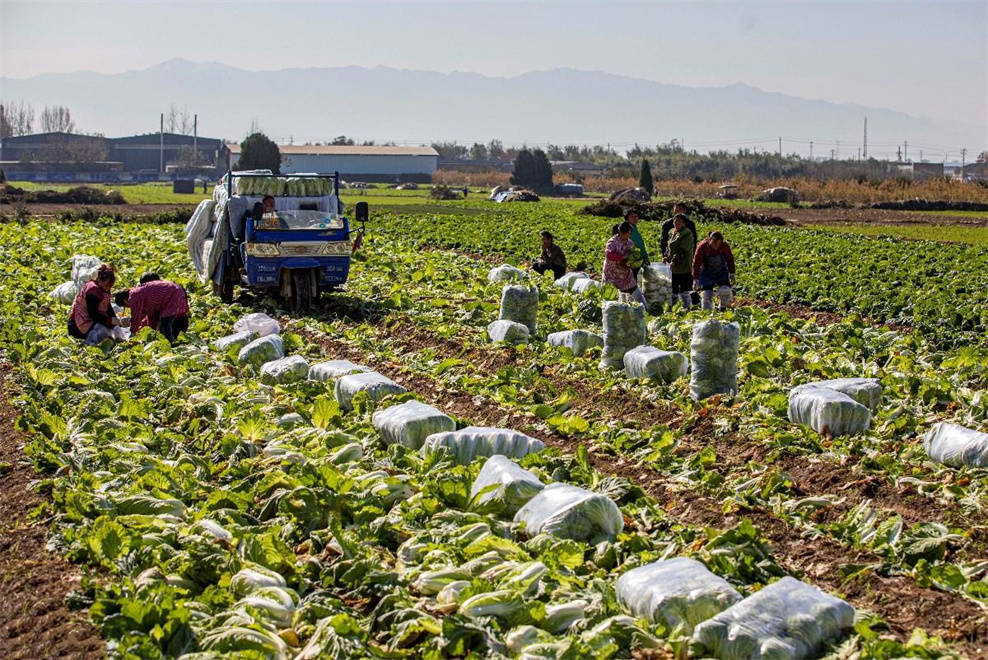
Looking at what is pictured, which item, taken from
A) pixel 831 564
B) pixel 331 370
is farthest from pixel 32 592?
pixel 331 370

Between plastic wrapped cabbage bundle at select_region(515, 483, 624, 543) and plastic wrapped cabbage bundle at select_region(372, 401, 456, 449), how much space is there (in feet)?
6.34

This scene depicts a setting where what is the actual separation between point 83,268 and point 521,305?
993cm

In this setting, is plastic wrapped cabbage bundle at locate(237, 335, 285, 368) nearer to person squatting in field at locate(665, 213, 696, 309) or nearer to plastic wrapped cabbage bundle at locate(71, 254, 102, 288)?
person squatting in field at locate(665, 213, 696, 309)

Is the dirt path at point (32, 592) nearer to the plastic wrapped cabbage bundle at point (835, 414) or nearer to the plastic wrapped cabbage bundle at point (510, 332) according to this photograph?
the plastic wrapped cabbage bundle at point (835, 414)

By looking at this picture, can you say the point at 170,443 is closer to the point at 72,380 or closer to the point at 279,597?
the point at 72,380

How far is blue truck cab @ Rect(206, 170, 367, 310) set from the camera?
58.9 ft

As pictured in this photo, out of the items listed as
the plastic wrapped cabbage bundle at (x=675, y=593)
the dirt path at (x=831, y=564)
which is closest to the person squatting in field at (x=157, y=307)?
the dirt path at (x=831, y=564)

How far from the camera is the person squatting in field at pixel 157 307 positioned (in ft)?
48.7

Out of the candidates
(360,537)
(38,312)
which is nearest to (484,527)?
(360,537)

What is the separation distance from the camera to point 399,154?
111500 mm

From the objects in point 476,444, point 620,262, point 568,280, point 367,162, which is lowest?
point 476,444

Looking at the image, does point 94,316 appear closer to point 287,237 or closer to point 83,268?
point 287,237

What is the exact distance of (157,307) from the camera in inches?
586

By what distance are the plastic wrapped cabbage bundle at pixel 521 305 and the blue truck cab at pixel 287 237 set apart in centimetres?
377
